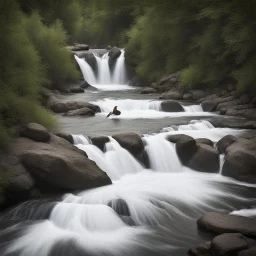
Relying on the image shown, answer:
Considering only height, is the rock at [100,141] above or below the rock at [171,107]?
below

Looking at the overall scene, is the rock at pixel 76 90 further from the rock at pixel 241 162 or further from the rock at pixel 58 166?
the rock at pixel 241 162

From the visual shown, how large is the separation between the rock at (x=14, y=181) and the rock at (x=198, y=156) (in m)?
4.13

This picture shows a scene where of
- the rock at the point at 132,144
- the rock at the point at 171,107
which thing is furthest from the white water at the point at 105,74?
the rock at the point at 132,144

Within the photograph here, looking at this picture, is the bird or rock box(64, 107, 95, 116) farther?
the bird

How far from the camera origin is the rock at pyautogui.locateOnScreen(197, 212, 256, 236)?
19.9 feet

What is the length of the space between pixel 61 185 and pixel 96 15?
28887 millimetres

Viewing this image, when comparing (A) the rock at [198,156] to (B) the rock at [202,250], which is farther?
(A) the rock at [198,156]

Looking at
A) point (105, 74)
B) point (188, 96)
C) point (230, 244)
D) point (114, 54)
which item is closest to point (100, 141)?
point (230, 244)

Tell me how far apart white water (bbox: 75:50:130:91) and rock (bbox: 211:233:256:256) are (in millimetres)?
18998

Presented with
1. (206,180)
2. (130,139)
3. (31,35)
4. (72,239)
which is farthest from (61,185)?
(31,35)

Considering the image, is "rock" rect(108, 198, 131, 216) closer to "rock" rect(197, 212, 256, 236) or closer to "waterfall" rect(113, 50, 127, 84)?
"rock" rect(197, 212, 256, 236)

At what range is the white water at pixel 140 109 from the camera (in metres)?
15.6

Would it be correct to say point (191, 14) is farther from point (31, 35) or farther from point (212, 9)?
point (31, 35)

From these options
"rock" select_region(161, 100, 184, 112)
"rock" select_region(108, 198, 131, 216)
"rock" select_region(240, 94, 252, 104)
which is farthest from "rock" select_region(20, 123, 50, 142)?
"rock" select_region(240, 94, 252, 104)
